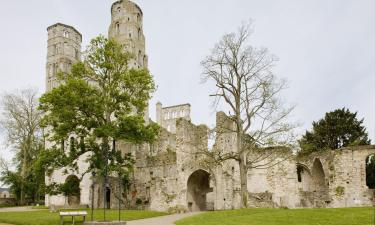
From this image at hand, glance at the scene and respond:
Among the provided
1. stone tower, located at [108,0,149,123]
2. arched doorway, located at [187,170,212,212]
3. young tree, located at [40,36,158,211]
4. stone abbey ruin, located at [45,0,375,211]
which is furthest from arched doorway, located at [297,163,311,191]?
stone tower, located at [108,0,149,123]

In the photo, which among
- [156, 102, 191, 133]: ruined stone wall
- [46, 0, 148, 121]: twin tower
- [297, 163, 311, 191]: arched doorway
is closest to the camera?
[297, 163, 311, 191]: arched doorway

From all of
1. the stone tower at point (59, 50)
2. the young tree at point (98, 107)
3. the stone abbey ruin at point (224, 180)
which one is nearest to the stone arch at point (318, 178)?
the stone abbey ruin at point (224, 180)

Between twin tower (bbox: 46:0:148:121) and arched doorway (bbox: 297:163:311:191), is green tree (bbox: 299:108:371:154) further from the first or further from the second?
twin tower (bbox: 46:0:148:121)

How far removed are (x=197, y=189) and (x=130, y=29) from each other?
81.5ft

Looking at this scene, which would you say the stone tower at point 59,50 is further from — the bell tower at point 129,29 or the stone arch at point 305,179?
the stone arch at point 305,179

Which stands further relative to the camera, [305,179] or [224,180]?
[305,179]

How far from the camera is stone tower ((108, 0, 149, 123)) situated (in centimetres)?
4600

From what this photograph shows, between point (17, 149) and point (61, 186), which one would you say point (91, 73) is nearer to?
point (61, 186)

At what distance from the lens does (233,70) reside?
23.8m

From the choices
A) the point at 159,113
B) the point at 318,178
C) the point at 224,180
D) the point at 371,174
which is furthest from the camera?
the point at 159,113

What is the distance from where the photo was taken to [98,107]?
23719mm

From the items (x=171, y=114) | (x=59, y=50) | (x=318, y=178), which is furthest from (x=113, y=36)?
(x=318, y=178)

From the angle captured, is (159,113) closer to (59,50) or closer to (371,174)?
(59,50)

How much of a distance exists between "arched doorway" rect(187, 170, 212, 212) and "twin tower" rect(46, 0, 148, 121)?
18334mm
